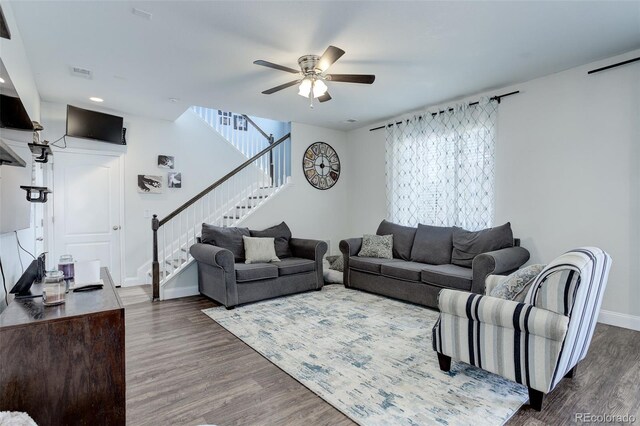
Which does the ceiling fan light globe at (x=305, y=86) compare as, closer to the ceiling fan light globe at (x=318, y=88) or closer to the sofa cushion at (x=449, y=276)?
the ceiling fan light globe at (x=318, y=88)

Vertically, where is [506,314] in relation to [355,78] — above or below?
below

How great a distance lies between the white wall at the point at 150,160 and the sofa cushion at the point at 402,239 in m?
3.24

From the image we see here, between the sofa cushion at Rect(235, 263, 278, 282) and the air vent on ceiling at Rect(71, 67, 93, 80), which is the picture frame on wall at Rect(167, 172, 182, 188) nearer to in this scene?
the air vent on ceiling at Rect(71, 67, 93, 80)

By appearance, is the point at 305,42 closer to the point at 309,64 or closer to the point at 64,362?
the point at 309,64

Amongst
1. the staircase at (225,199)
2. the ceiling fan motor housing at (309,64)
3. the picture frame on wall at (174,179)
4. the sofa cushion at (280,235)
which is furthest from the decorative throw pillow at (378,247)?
the picture frame on wall at (174,179)

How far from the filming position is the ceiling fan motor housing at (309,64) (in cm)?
302

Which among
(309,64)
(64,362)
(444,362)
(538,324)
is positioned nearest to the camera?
(64,362)

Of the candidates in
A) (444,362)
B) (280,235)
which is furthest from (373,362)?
(280,235)

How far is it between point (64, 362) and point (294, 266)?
3163mm

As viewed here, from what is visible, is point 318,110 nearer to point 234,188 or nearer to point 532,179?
point 234,188

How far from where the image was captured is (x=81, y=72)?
3469mm

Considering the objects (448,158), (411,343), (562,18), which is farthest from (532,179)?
(411,343)

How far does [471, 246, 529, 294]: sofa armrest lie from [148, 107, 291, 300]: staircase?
3.26 m

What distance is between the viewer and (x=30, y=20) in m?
2.51
